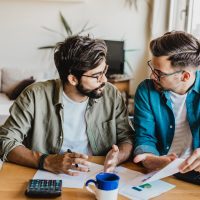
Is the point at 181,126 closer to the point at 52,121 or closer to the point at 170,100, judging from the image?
the point at 170,100

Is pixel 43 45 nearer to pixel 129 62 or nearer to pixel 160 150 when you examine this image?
pixel 129 62

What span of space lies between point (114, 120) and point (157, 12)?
3010 mm

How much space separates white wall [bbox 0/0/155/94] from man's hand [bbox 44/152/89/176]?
3350mm

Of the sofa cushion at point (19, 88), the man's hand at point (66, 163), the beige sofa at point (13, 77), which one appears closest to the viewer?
the man's hand at point (66, 163)

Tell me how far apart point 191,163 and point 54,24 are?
11.9ft

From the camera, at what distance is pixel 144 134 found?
5.72 ft

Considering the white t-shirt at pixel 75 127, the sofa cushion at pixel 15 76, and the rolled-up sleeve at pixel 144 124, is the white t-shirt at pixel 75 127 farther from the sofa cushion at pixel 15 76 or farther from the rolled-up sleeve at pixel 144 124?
the sofa cushion at pixel 15 76

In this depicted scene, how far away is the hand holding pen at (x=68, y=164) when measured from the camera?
4.75 feet

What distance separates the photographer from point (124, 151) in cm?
167

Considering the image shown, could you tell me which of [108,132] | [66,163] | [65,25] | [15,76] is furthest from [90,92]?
[65,25]

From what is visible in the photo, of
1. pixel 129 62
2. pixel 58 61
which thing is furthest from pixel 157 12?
pixel 58 61

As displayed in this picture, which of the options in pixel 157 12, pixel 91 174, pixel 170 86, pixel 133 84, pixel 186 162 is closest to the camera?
pixel 186 162

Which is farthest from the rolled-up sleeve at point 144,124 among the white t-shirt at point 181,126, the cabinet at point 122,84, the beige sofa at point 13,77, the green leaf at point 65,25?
the green leaf at point 65,25

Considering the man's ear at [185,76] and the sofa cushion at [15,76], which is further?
the sofa cushion at [15,76]
